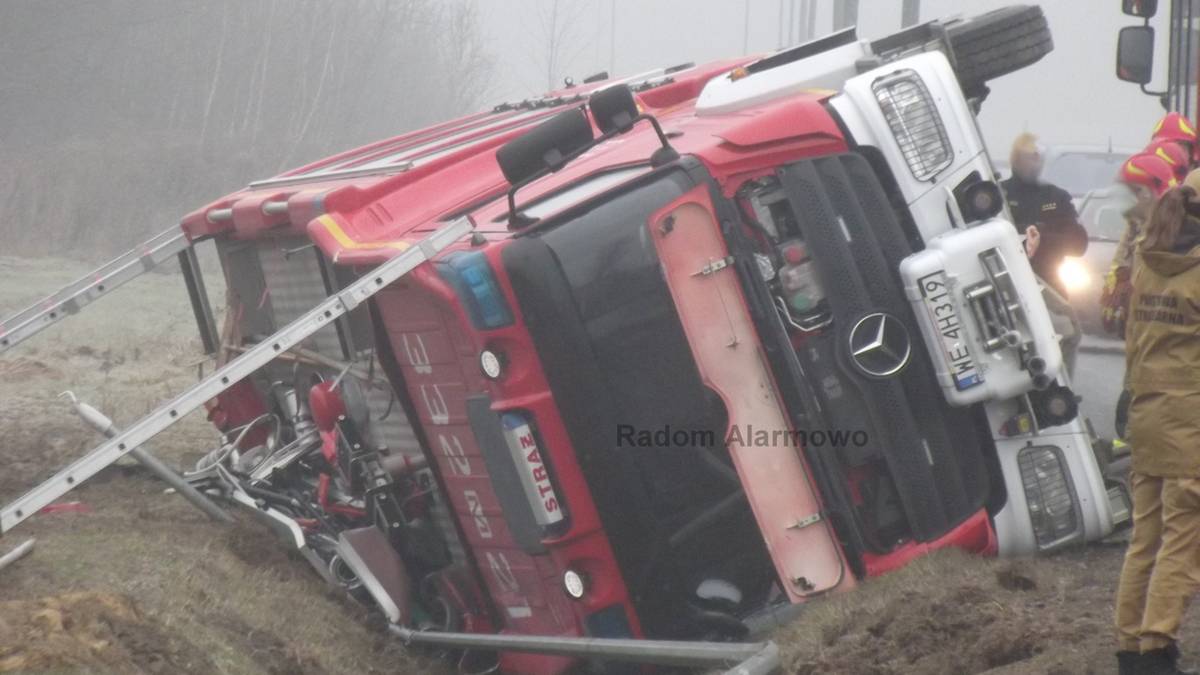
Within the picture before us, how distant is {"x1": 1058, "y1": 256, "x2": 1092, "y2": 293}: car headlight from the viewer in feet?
27.2

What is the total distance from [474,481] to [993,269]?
1.97 metres

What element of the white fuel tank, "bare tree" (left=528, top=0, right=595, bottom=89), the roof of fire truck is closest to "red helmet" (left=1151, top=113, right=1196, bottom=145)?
the roof of fire truck

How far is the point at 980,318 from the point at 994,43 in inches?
79.1

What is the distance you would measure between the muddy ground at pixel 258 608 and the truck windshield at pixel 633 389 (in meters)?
0.48

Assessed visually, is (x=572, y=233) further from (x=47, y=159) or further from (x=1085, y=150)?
(x=47, y=159)

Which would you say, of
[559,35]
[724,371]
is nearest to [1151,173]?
[724,371]

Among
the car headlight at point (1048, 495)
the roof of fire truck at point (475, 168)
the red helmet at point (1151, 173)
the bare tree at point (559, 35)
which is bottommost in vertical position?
the car headlight at point (1048, 495)

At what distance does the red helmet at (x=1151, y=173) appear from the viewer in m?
6.72

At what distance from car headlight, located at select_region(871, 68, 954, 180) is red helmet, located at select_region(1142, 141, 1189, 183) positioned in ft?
5.05

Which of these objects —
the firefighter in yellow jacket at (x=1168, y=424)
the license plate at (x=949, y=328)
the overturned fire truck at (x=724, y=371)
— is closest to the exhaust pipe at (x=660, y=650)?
the overturned fire truck at (x=724, y=371)

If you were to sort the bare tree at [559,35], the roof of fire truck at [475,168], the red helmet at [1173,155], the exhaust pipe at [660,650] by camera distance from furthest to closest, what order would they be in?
the bare tree at [559,35]
the red helmet at [1173,155]
the roof of fire truck at [475,168]
the exhaust pipe at [660,650]

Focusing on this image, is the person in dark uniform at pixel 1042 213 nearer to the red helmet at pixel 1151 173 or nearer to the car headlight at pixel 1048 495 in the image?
the red helmet at pixel 1151 173

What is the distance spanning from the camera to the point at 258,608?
20.7 ft

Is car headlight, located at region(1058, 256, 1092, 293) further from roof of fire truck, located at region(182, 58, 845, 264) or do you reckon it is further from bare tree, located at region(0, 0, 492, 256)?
bare tree, located at region(0, 0, 492, 256)
